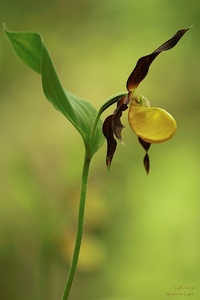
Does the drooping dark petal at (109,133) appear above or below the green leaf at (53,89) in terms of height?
below

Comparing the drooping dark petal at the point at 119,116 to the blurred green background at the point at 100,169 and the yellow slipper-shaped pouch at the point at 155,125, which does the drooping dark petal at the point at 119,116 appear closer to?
the yellow slipper-shaped pouch at the point at 155,125

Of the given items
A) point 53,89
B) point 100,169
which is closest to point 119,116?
point 53,89

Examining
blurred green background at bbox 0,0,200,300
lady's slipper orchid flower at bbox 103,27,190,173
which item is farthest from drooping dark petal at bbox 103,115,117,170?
blurred green background at bbox 0,0,200,300

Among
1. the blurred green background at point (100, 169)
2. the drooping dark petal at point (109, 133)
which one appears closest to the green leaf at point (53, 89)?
the drooping dark petal at point (109, 133)

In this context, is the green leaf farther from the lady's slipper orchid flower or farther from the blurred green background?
the blurred green background

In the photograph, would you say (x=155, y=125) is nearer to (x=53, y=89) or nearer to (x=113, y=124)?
(x=113, y=124)

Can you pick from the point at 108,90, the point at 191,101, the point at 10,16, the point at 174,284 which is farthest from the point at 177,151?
the point at 10,16
